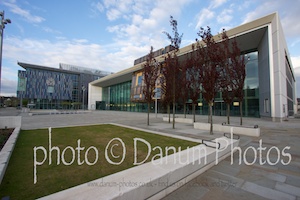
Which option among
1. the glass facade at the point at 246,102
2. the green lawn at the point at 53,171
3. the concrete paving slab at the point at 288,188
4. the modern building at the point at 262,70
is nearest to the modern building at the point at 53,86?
the glass facade at the point at 246,102

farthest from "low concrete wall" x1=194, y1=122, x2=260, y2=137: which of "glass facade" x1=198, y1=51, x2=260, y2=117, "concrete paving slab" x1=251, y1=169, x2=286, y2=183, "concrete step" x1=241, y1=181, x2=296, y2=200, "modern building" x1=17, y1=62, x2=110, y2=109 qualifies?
"modern building" x1=17, y1=62, x2=110, y2=109

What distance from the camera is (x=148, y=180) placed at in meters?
2.83

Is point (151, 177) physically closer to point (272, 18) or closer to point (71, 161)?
point (71, 161)

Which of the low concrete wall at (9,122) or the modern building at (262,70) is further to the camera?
the modern building at (262,70)

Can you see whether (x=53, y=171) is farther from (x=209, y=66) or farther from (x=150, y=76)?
(x=150, y=76)

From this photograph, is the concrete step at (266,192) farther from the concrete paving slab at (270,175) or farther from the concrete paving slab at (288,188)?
the concrete paving slab at (270,175)

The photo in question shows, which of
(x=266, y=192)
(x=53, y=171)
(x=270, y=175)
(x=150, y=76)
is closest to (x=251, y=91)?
(x=150, y=76)

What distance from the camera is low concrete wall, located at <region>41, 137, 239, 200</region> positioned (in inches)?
95.3

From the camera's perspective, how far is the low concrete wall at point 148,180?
7.94 feet

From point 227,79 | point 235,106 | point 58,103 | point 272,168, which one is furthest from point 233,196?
point 58,103

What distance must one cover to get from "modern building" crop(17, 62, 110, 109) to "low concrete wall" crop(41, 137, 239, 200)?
207 ft

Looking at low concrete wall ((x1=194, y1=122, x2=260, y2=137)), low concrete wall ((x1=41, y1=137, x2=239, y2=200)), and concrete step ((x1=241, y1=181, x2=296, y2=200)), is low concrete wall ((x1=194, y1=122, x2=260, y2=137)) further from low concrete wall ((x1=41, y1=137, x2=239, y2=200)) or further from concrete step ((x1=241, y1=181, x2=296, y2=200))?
concrete step ((x1=241, y1=181, x2=296, y2=200))

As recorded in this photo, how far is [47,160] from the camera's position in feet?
14.9

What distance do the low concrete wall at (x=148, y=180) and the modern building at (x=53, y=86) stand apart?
62951 mm
